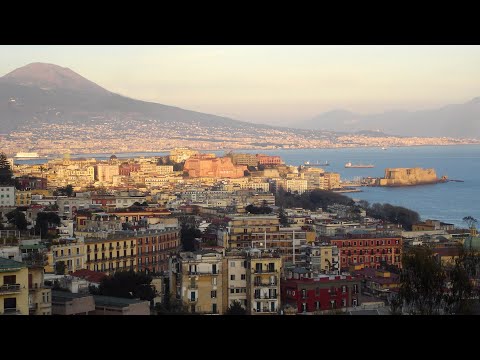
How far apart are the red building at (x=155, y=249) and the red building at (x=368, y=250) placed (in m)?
1.48

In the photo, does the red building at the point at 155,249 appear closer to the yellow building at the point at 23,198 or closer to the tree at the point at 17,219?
the tree at the point at 17,219

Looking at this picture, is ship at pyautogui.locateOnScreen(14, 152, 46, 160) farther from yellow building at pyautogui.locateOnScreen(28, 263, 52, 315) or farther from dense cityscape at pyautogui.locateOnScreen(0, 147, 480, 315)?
yellow building at pyautogui.locateOnScreen(28, 263, 52, 315)

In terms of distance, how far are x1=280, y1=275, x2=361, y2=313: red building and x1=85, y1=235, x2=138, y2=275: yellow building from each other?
7.12ft

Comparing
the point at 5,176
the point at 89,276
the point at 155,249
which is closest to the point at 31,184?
the point at 5,176

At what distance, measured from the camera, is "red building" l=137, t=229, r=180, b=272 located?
28.9 feet

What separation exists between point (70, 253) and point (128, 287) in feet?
5.46

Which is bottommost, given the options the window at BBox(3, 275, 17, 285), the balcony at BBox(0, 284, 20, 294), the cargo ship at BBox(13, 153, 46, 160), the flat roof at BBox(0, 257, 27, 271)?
the balcony at BBox(0, 284, 20, 294)

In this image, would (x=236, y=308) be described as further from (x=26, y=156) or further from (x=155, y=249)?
(x=26, y=156)

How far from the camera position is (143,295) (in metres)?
6.09

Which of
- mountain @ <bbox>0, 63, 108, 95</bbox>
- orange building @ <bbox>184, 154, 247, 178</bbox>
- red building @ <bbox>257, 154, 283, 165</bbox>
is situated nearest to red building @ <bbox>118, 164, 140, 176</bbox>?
orange building @ <bbox>184, 154, 247, 178</bbox>

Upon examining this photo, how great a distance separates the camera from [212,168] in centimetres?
2972

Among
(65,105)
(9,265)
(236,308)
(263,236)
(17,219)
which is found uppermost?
(65,105)
